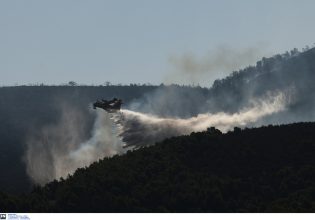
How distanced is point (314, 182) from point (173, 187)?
93.7 ft

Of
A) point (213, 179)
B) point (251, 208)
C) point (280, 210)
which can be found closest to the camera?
point (280, 210)

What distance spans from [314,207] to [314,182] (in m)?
27.6

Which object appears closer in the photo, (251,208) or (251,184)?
(251,208)

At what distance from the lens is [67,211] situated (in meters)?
181

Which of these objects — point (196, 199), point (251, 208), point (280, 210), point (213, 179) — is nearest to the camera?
point (280, 210)

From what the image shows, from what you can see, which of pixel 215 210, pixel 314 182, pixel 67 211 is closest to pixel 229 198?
pixel 215 210

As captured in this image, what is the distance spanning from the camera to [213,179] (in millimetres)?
194625

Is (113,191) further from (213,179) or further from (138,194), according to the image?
(213,179)

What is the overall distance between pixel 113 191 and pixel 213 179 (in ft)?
70.3

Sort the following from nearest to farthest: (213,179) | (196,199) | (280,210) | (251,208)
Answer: (280,210)
(251,208)
(196,199)
(213,179)

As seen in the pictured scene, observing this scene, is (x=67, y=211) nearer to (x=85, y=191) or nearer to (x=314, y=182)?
(x=85, y=191)

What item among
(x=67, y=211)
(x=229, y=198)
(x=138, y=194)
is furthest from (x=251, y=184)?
(x=67, y=211)

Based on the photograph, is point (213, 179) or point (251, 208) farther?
point (213, 179)

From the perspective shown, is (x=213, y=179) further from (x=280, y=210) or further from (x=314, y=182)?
(x=280, y=210)
